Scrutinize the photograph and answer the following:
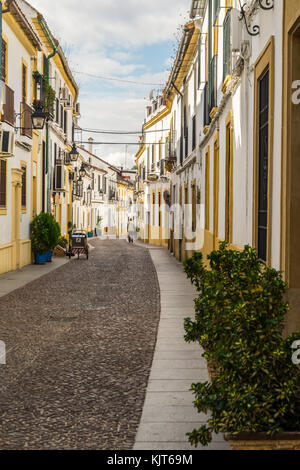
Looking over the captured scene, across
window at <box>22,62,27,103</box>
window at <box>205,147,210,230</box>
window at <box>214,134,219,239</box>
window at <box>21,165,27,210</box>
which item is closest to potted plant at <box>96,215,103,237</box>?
window at <box>21,165,27,210</box>

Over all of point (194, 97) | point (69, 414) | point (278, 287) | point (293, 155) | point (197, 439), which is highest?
point (194, 97)

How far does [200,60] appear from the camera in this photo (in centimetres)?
1573

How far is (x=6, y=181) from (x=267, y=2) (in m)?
11.4

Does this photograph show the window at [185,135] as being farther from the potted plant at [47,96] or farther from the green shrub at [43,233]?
the green shrub at [43,233]

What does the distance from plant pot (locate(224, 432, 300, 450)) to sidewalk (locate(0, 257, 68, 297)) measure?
9433mm

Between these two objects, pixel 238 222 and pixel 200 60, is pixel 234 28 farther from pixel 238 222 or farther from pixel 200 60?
pixel 200 60

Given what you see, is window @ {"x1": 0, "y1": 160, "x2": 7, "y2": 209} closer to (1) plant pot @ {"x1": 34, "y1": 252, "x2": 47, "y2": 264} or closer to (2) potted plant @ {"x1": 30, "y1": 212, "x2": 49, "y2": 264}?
(2) potted plant @ {"x1": 30, "y1": 212, "x2": 49, "y2": 264}

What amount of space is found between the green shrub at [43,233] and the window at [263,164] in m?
13.3

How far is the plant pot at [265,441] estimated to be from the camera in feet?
10.9

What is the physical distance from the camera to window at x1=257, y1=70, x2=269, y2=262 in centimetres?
646

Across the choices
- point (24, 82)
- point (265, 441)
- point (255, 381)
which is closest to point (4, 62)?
point (24, 82)
